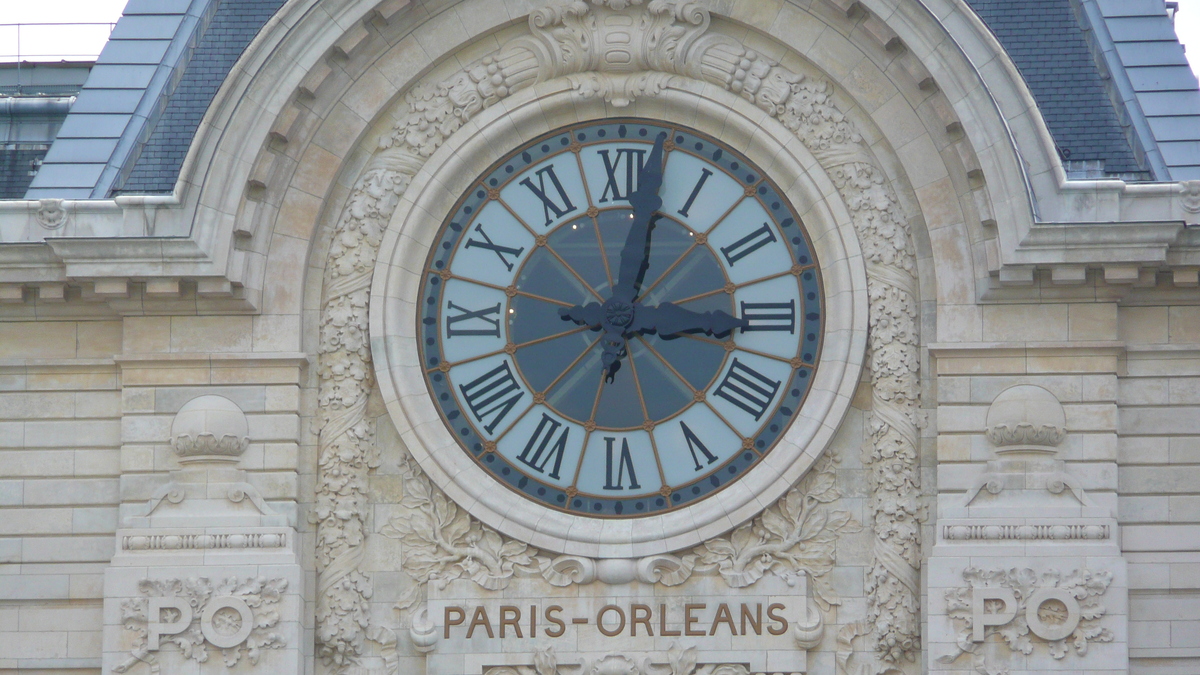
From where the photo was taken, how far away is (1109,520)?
59.3 feet

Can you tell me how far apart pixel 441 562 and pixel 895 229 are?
200 inches

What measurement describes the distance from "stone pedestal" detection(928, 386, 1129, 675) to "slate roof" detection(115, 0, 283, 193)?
7.86 meters

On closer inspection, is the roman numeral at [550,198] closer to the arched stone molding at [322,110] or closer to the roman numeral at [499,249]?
the roman numeral at [499,249]

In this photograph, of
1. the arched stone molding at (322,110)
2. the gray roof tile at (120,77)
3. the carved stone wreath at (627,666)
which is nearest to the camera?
the carved stone wreath at (627,666)

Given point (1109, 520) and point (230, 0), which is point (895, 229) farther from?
point (230, 0)

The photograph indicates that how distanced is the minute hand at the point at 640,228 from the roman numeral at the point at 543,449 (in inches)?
53.7

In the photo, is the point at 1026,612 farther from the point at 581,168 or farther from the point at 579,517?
the point at 581,168

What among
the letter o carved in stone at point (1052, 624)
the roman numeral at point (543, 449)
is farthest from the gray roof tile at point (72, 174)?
the letter o carved in stone at point (1052, 624)

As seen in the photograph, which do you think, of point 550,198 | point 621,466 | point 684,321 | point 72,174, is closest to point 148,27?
point 72,174

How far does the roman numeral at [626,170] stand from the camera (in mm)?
19797

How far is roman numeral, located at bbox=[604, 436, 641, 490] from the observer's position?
757 inches

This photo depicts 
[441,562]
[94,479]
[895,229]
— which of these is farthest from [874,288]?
[94,479]

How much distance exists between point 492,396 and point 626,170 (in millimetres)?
2475

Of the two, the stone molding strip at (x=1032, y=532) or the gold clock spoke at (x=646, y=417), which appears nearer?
the stone molding strip at (x=1032, y=532)
